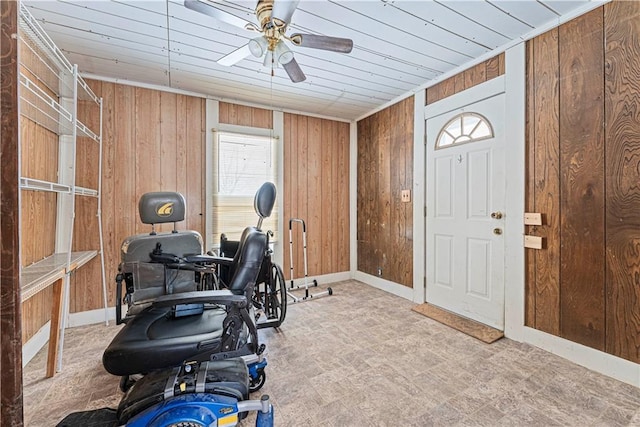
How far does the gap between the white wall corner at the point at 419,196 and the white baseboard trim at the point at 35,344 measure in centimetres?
362

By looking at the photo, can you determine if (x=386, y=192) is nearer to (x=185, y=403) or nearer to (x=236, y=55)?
(x=236, y=55)

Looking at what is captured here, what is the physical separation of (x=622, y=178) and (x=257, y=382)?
9.17 ft

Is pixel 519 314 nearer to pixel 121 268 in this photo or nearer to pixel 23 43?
pixel 121 268

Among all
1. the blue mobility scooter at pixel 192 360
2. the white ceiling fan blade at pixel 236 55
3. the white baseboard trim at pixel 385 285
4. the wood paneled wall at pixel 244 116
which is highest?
the wood paneled wall at pixel 244 116

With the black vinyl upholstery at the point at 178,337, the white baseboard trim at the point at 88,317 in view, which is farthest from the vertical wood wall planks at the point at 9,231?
the white baseboard trim at the point at 88,317

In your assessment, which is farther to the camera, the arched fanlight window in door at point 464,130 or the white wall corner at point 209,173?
the white wall corner at point 209,173

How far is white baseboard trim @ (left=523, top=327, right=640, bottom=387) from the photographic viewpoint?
6.09ft

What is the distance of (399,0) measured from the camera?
191 cm

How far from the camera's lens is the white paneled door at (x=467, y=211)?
262 cm

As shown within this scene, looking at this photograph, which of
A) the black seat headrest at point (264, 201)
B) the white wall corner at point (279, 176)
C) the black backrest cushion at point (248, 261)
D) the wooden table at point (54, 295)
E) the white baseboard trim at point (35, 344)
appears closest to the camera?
the black backrest cushion at point (248, 261)

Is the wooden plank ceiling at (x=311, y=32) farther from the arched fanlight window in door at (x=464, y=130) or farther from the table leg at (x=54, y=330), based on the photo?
the table leg at (x=54, y=330)

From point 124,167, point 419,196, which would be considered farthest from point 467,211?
point 124,167

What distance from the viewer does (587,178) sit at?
6.72 feet

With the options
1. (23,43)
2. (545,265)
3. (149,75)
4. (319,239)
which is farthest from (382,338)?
(23,43)
